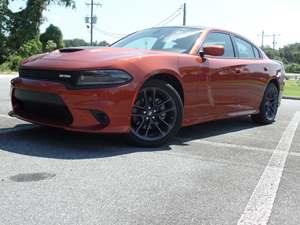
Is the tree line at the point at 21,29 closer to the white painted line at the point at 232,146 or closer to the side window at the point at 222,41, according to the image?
the side window at the point at 222,41

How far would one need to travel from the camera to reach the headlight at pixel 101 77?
461 centimetres

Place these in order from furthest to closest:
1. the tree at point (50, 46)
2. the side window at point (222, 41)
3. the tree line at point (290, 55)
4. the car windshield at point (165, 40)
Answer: the tree line at point (290, 55), the tree at point (50, 46), the side window at point (222, 41), the car windshield at point (165, 40)

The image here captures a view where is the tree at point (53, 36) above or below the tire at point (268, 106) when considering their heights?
above

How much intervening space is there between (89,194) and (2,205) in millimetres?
620

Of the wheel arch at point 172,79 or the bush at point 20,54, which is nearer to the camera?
the wheel arch at point 172,79

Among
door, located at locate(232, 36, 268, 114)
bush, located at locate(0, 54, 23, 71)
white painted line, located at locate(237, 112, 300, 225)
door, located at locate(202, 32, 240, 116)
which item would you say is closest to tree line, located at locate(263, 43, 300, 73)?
bush, located at locate(0, 54, 23, 71)

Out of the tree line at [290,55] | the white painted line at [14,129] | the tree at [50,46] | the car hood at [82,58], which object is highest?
the car hood at [82,58]

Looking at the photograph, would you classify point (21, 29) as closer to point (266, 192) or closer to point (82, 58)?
point (82, 58)

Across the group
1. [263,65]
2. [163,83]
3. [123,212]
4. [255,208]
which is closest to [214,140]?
[163,83]

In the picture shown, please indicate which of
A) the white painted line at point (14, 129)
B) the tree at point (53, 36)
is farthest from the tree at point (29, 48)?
the white painted line at point (14, 129)

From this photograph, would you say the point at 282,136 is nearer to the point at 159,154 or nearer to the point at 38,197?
the point at 159,154

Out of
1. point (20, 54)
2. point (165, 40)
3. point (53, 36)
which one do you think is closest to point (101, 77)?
point (165, 40)

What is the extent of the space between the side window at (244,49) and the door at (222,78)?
7.7 inches

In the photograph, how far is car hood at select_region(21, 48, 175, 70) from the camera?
15.4ft
